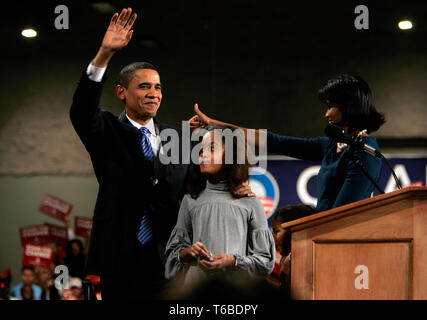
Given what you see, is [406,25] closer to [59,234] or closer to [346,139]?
[59,234]

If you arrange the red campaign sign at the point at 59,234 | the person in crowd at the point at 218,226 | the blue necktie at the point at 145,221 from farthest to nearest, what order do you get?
1. the red campaign sign at the point at 59,234
2. the blue necktie at the point at 145,221
3. the person in crowd at the point at 218,226

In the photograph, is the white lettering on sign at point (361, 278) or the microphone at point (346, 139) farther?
the microphone at point (346, 139)

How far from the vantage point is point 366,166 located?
10.9 feet

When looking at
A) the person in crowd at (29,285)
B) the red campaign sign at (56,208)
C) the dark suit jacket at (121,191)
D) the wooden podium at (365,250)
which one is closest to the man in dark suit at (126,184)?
the dark suit jacket at (121,191)

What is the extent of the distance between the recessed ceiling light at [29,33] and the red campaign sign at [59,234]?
90.1 inches

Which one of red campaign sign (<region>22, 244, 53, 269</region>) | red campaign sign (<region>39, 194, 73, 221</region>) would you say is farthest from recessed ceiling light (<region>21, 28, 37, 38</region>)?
red campaign sign (<region>22, 244, 53, 269</region>)

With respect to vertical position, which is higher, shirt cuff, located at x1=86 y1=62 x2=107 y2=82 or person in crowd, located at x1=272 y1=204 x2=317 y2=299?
shirt cuff, located at x1=86 y1=62 x2=107 y2=82

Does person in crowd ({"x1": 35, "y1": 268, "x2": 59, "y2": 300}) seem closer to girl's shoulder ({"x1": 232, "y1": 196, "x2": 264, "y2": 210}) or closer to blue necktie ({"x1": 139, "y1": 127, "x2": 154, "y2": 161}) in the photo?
blue necktie ({"x1": 139, "y1": 127, "x2": 154, "y2": 161})

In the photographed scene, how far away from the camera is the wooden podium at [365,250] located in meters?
2.70

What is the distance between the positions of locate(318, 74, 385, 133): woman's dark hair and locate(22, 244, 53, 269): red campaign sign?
15.7 ft

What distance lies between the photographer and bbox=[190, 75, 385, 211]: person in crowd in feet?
10.9

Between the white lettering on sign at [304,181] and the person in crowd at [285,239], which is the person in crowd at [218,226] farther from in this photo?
the white lettering on sign at [304,181]
